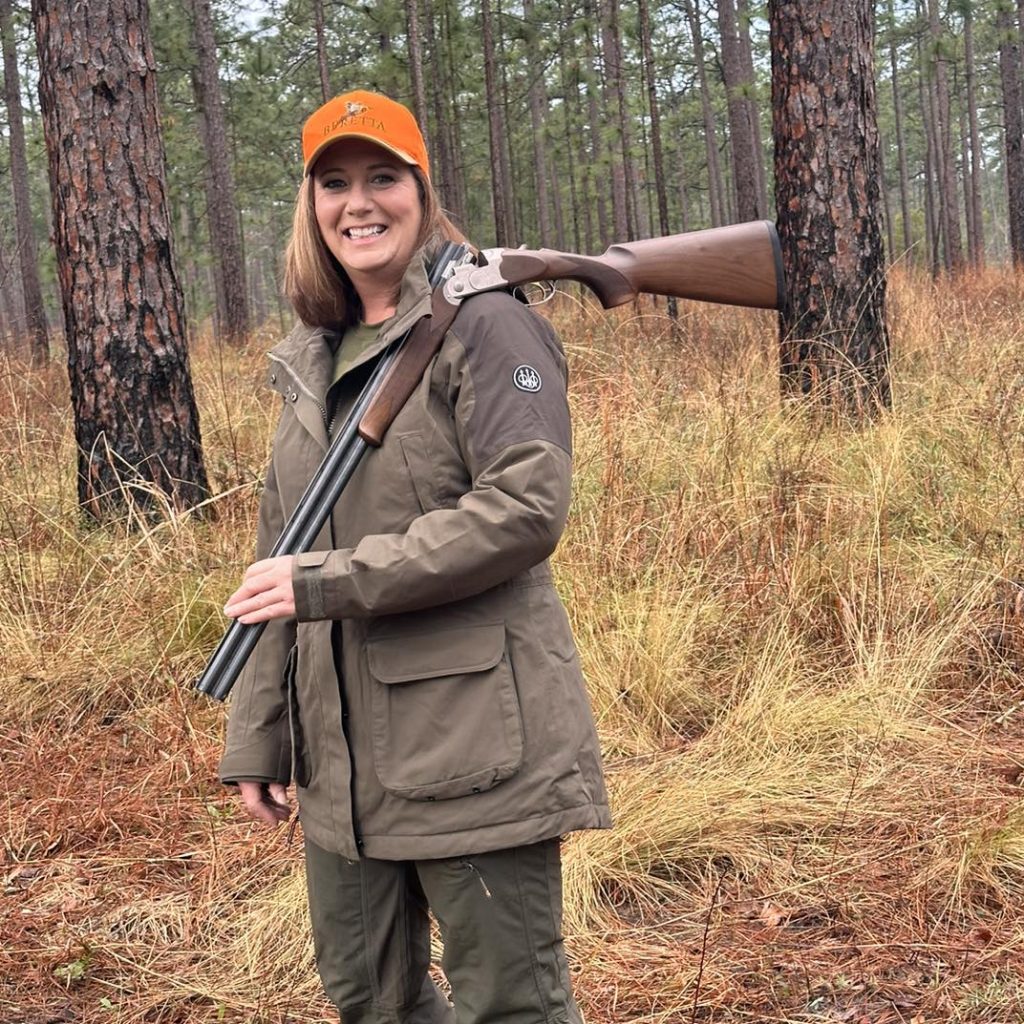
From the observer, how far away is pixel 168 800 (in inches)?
149

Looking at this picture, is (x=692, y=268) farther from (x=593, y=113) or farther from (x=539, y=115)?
(x=539, y=115)

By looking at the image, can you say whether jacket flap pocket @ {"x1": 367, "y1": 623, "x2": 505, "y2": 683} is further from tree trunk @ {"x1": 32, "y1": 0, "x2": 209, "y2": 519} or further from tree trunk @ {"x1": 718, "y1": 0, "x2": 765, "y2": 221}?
tree trunk @ {"x1": 718, "y1": 0, "x2": 765, "y2": 221}

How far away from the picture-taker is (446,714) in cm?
178

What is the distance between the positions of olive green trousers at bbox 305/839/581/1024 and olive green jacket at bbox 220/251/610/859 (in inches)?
3.1

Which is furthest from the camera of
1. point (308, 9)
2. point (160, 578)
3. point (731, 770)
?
point (308, 9)

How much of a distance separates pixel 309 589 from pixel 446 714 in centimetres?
28

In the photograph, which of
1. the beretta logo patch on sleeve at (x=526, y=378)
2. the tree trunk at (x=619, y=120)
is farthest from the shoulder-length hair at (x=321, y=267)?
the tree trunk at (x=619, y=120)

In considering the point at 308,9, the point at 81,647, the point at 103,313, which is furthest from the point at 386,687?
the point at 308,9

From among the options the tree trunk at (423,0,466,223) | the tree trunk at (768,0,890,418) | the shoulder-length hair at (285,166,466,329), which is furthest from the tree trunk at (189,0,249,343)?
the shoulder-length hair at (285,166,466,329)

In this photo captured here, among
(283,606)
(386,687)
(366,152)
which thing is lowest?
(386,687)

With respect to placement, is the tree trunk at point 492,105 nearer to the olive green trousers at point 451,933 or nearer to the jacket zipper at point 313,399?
the jacket zipper at point 313,399

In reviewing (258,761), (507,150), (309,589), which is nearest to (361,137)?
(309,589)

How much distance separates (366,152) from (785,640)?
2.65m

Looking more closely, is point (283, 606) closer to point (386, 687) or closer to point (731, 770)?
point (386, 687)
